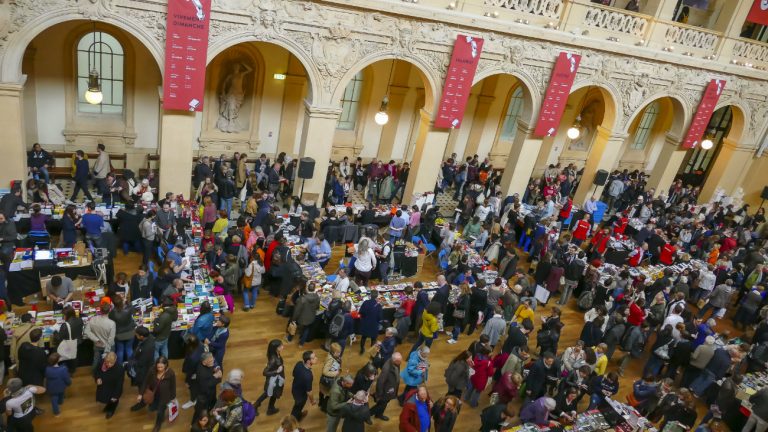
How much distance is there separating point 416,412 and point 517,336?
2.70m

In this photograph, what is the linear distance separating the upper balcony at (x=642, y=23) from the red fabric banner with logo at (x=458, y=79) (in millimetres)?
721

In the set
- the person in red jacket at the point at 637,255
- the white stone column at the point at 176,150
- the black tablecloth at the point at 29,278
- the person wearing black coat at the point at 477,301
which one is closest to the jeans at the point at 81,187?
the white stone column at the point at 176,150

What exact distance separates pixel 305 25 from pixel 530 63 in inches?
259

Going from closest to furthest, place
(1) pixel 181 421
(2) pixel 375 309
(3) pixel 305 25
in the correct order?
(1) pixel 181 421
(2) pixel 375 309
(3) pixel 305 25

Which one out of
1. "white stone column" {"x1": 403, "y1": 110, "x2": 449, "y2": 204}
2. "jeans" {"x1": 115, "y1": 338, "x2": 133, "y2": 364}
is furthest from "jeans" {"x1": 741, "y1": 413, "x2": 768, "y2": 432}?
"jeans" {"x1": 115, "y1": 338, "x2": 133, "y2": 364}

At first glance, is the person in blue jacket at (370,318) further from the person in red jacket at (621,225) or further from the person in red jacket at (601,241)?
the person in red jacket at (621,225)

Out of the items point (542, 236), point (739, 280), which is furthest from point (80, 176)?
point (739, 280)

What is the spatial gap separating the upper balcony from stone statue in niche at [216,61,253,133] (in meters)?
5.37

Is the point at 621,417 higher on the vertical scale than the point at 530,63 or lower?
lower

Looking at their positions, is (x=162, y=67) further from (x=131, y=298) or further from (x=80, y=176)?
(x=131, y=298)

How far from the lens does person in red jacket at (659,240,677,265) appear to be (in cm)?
1507

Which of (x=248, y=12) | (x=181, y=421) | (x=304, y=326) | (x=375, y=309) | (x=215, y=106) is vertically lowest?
(x=181, y=421)

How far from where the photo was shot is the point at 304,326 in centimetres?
1032

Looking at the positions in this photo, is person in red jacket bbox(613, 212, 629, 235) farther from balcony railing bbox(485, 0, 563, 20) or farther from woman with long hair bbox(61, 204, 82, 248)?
woman with long hair bbox(61, 204, 82, 248)
